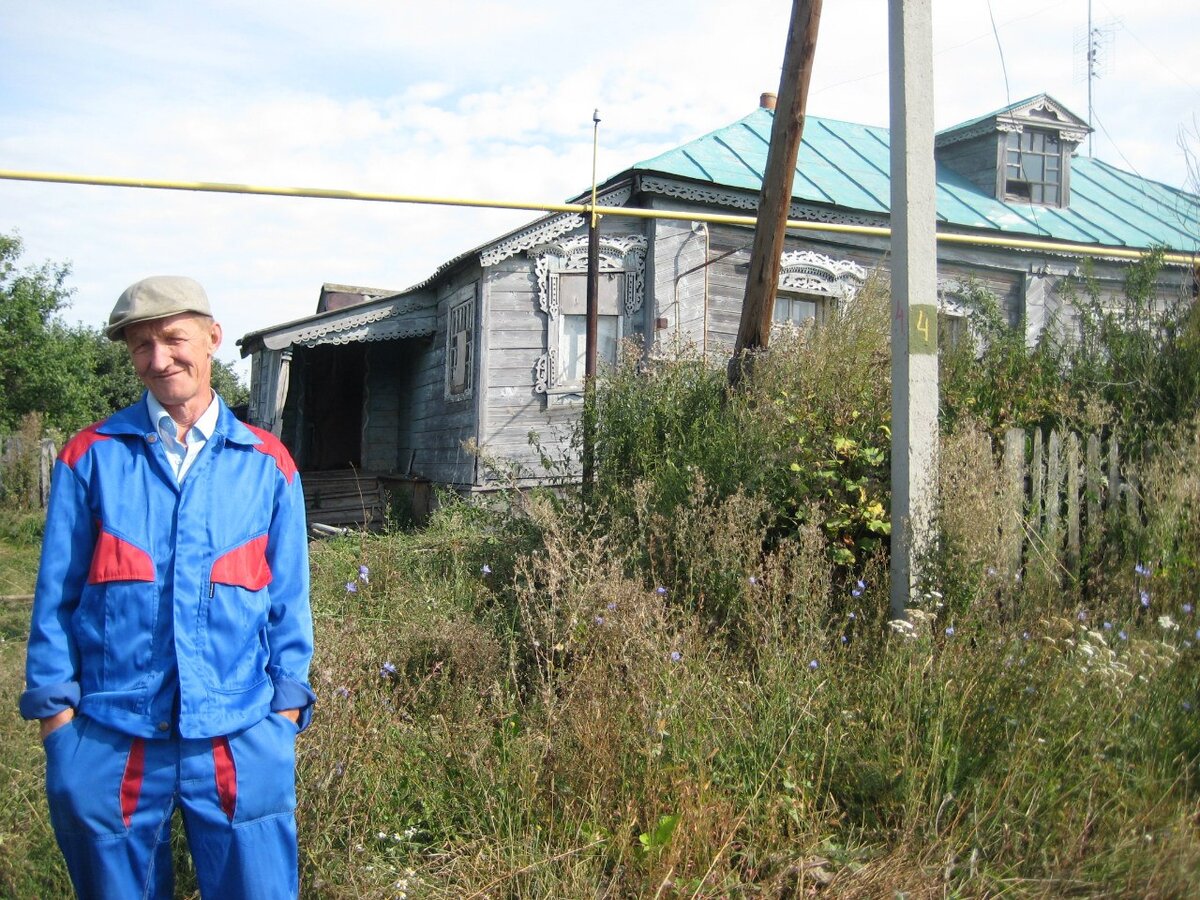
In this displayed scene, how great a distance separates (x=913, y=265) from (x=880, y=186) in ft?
30.7

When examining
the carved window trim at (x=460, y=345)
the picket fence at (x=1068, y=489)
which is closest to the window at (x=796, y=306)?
the carved window trim at (x=460, y=345)

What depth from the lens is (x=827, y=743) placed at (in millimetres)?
3199

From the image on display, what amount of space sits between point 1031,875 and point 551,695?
5.24 feet

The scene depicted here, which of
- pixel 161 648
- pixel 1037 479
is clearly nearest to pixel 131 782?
pixel 161 648

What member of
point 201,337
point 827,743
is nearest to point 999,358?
point 827,743

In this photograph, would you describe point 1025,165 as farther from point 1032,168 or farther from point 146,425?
point 146,425

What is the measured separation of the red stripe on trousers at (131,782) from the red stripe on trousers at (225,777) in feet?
0.52

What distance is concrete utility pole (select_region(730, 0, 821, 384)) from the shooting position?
6.04 m

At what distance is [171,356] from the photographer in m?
2.38

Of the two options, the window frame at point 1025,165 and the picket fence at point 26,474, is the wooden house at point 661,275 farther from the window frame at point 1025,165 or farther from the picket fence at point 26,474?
the picket fence at point 26,474

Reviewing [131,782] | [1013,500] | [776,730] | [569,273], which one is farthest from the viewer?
[569,273]

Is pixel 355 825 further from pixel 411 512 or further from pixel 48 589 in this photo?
pixel 411 512

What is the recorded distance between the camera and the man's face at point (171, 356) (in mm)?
2363

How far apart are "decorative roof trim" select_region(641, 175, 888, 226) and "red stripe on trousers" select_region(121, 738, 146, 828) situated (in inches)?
382
